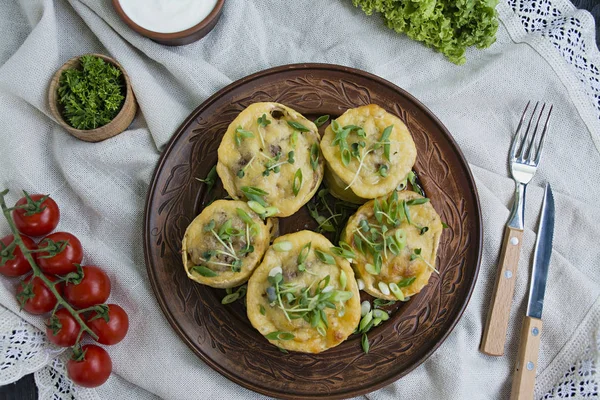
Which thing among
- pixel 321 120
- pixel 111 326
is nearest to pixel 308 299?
pixel 321 120

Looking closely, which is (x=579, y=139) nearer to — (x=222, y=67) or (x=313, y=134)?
(x=313, y=134)

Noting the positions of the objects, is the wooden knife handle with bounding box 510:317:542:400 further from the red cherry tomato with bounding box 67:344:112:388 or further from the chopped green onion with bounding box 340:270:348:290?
the red cherry tomato with bounding box 67:344:112:388

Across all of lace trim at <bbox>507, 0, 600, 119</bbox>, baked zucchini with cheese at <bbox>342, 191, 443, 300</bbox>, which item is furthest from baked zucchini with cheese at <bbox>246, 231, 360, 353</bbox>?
lace trim at <bbox>507, 0, 600, 119</bbox>

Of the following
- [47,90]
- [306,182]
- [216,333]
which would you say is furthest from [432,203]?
[47,90]

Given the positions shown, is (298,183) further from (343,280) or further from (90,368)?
(90,368)

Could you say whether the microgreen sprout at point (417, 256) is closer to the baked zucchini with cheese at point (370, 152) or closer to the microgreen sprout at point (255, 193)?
the baked zucchini with cheese at point (370, 152)

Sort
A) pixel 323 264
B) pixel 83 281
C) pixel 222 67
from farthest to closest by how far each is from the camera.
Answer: pixel 222 67, pixel 83 281, pixel 323 264
